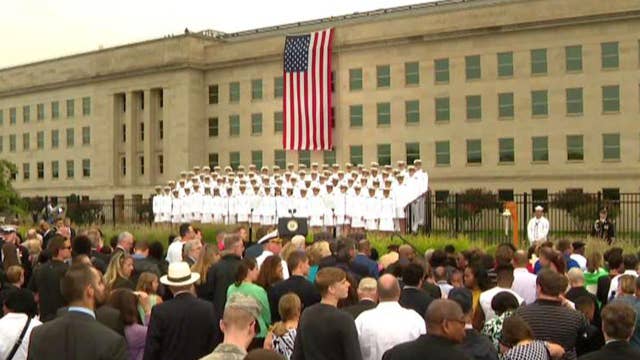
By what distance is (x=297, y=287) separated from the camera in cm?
874

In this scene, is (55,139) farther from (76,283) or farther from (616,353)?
(616,353)

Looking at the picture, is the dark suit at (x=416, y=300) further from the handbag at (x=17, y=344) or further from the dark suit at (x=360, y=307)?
the handbag at (x=17, y=344)

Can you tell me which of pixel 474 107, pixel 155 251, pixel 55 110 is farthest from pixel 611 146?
pixel 55 110

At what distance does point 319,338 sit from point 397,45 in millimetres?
53014

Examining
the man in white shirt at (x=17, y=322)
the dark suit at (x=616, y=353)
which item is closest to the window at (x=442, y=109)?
the man in white shirt at (x=17, y=322)

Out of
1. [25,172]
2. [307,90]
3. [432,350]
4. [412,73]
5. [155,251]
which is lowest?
[432,350]

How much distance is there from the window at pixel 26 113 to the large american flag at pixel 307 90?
36.1 m

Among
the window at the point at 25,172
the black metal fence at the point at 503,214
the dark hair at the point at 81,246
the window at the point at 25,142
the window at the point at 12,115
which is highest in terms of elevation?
the window at the point at 12,115

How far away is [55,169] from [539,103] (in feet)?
156

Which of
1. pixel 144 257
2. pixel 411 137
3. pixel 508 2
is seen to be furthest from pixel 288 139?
pixel 144 257

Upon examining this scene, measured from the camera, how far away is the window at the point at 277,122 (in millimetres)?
64062

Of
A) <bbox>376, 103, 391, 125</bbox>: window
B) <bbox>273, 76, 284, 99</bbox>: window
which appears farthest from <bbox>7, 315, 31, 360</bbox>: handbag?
<bbox>273, 76, 284, 99</bbox>: window

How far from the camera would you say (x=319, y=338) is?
6.88 m

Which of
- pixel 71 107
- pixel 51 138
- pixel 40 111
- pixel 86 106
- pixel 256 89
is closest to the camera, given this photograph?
pixel 256 89
